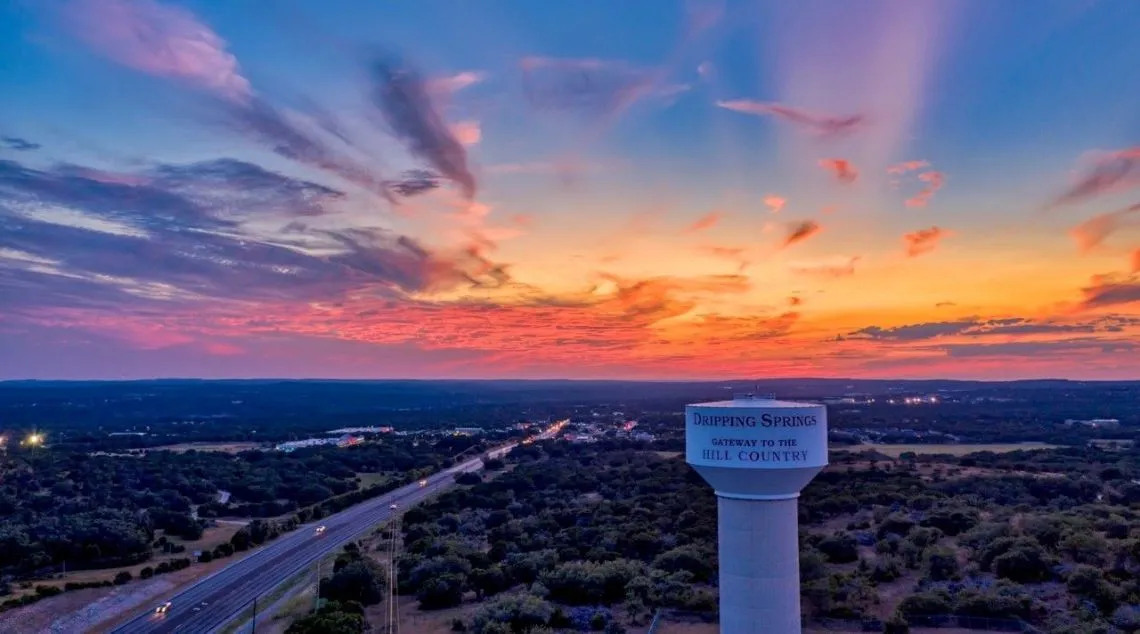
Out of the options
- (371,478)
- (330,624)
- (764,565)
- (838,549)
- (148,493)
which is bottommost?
(371,478)

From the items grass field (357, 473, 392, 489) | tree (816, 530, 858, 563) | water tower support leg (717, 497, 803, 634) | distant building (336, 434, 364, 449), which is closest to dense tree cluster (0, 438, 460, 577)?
grass field (357, 473, 392, 489)

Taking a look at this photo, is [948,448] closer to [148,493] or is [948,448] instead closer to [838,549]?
[838,549]

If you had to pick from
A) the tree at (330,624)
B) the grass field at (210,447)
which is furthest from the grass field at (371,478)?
the tree at (330,624)

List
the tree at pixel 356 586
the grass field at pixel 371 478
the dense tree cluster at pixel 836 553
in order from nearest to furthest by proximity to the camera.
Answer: the dense tree cluster at pixel 836 553, the tree at pixel 356 586, the grass field at pixel 371 478

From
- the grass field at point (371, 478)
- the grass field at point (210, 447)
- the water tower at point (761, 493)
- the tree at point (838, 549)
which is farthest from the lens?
the grass field at point (210, 447)

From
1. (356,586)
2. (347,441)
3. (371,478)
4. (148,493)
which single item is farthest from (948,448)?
(148,493)

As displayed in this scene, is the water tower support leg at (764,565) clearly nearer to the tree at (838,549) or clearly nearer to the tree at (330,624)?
the tree at (330,624)

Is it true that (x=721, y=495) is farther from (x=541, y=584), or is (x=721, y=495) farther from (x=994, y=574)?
(x=994, y=574)

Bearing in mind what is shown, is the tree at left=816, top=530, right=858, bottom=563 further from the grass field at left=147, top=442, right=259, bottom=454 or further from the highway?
the grass field at left=147, top=442, right=259, bottom=454
